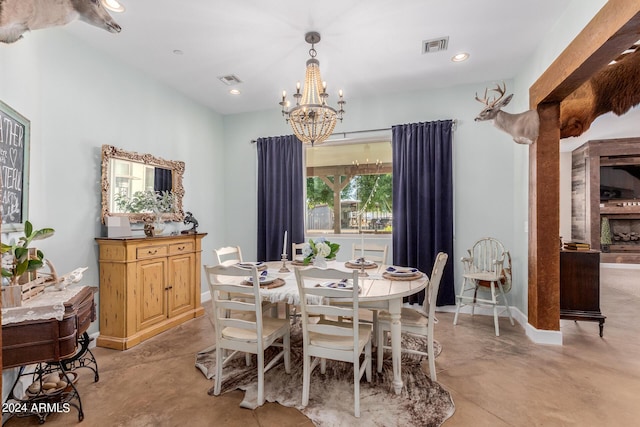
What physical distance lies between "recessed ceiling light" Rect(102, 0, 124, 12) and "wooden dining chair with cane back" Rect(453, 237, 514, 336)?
4.02 meters

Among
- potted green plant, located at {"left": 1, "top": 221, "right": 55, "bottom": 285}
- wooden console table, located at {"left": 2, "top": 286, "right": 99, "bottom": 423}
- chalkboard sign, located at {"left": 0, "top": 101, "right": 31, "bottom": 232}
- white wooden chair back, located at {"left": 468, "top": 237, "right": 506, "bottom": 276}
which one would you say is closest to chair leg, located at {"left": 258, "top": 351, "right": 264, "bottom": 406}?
wooden console table, located at {"left": 2, "top": 286, "right": 99, "bottom": 423}

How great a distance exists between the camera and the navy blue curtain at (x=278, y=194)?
191 inches

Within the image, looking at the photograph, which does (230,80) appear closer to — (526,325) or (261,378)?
(261,378)

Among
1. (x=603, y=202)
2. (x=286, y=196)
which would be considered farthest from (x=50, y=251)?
(x=603, y=202)

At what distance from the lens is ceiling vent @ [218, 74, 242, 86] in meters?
3.97

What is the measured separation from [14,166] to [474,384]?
12.1ft

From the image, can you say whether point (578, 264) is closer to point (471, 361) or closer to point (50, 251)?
point (471, 361)

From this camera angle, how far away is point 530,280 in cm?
340

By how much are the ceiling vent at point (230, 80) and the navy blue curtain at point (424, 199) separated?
2.14 meters

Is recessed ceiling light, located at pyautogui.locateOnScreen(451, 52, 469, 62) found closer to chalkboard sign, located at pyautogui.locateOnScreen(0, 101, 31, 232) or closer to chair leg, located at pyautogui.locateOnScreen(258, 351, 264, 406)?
chair leg, located at pyautogui.locateOnScreen(258, 351, 264, 406)

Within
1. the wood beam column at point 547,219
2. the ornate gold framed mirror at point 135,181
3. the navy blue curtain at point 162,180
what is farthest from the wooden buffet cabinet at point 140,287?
the wood beam column at point 547,219

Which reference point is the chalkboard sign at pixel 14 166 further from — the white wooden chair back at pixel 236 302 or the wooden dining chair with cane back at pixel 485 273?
the wooden dining chair with cane back at pixel 485 273

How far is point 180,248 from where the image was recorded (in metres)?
3.86

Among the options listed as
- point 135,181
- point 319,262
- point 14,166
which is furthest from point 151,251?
point 319,262
